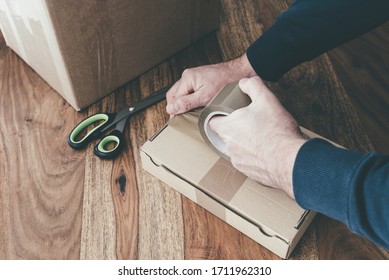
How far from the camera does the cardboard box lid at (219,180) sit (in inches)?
26.0

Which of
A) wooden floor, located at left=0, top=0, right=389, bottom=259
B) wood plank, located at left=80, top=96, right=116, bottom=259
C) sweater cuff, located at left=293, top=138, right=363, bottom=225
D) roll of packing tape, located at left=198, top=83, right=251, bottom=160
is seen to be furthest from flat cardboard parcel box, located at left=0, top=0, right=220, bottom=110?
sweater cuff, located at left=293, top=138, right=363, bottom=225

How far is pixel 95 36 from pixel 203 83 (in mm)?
214

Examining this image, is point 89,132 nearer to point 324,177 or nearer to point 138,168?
point 138,168

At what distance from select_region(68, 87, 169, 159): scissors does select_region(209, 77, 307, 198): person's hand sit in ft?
0.67

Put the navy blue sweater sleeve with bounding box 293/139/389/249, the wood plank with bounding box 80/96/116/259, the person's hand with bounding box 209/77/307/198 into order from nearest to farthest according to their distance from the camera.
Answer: the navy blue sweater sleeve with bounding box 293/139/389/249
the person's hand with bounding box 209/77/307/198
the wood plank with bounding box 80/96/116/259

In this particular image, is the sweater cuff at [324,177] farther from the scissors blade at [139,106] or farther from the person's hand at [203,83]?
the scissors blade at [139,106]

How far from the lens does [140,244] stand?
705 mm

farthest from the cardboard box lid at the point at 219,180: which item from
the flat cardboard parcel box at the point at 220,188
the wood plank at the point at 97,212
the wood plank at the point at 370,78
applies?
the wood plank at the point at 370,78

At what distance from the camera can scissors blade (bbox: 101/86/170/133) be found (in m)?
0.85

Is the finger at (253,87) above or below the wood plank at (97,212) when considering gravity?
above

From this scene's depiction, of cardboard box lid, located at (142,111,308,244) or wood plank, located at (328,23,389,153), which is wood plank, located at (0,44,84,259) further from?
wood plank, located at (328,23,389,153)

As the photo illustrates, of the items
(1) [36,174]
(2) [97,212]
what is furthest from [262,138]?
(1) [36,174]

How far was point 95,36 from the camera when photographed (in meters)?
0.81

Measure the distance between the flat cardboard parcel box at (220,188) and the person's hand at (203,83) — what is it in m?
0.02
